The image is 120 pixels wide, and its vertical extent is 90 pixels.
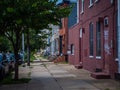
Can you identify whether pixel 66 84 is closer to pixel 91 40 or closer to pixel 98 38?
pixel 98 38

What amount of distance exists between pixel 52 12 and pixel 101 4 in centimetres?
474

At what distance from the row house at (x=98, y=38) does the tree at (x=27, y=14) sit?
2.58 metres

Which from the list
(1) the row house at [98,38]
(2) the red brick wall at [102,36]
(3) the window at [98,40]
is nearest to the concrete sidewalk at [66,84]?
(1) the row house at [98,38]

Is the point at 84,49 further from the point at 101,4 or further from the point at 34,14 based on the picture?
the point at 34,14

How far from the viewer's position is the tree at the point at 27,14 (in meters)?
19.9

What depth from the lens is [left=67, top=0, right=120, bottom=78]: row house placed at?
21.7 m

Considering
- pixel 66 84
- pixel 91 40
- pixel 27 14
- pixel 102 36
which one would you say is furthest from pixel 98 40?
pixel 66 84

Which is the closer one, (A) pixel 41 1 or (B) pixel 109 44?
(A) pixel 41 1

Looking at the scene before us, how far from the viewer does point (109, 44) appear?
74.4 feet

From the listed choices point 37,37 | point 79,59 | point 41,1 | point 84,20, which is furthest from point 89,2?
point 37,37

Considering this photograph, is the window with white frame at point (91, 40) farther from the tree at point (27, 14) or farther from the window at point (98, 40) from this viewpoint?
the tree at point (27, 14)

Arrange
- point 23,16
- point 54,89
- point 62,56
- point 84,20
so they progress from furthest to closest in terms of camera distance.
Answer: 1. point 62,56
2. point 84,20
3. point 23,16
4. point 54,89

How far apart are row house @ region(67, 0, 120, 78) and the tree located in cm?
258

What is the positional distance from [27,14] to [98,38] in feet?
24.6
